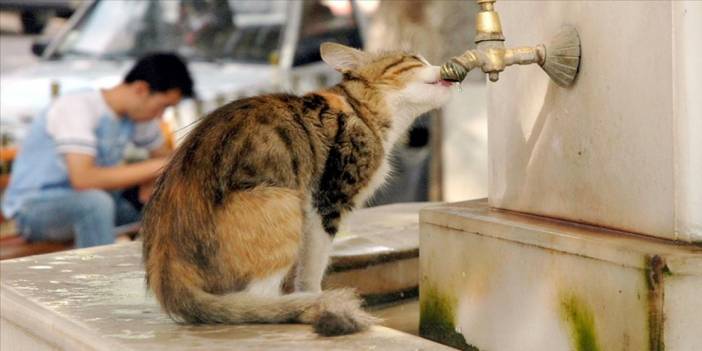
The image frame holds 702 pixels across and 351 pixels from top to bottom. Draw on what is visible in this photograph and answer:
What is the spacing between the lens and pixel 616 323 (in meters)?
2.08

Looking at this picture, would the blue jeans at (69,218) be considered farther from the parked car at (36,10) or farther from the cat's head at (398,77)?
the parked car at (36,10)

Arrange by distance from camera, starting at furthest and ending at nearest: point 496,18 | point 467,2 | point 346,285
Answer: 1. point 467,2
2. point 346,285
3. point 496,18

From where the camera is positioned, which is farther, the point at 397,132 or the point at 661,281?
the point at 397,132

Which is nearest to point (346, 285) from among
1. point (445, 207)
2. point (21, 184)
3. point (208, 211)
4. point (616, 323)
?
point (445, 207)

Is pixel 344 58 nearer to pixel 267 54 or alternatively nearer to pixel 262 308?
pixel 262 308

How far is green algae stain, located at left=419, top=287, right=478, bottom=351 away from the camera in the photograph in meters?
2.67

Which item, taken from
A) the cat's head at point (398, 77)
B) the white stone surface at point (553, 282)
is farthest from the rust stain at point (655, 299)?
the cat's head at point (398, 77)

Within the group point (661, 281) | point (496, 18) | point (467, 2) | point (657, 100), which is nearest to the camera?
point (661, 281)

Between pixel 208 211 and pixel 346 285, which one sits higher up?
pixel 208 211

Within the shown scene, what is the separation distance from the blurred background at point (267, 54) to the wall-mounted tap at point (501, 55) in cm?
447

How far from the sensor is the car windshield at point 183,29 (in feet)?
26.9

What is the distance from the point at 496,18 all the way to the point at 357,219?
5.09 feet

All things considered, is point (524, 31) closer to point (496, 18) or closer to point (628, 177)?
point (496, 18)

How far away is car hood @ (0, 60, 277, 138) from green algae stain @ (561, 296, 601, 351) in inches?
219
